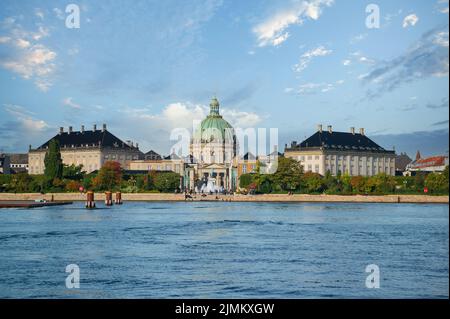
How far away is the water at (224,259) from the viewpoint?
21.8 meters

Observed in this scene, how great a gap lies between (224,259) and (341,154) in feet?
304

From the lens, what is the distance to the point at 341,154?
11881 centimetres

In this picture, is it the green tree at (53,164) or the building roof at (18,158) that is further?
the building roof at (18,158)

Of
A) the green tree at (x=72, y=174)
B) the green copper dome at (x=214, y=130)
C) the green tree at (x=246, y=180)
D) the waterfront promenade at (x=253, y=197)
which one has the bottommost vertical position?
the waterfront promenade at (x=253, y=197)

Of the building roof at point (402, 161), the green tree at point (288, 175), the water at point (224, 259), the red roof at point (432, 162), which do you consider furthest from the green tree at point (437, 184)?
the building roof at point (402, 161)

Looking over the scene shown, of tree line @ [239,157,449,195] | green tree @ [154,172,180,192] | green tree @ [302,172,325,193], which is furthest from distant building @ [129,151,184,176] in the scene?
green tree @ [302,172,325,193]

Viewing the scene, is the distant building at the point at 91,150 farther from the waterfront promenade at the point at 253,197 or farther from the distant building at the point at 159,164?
the waterfront promenade at the point at 253,197

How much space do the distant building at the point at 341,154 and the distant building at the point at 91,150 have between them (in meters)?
26.8

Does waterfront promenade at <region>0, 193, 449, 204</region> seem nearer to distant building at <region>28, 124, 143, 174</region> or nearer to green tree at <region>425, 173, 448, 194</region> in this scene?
green tree at <region>425, 173, 448, 194</region>

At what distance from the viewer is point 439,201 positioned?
79250 millimetres

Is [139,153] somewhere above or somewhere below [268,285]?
above
